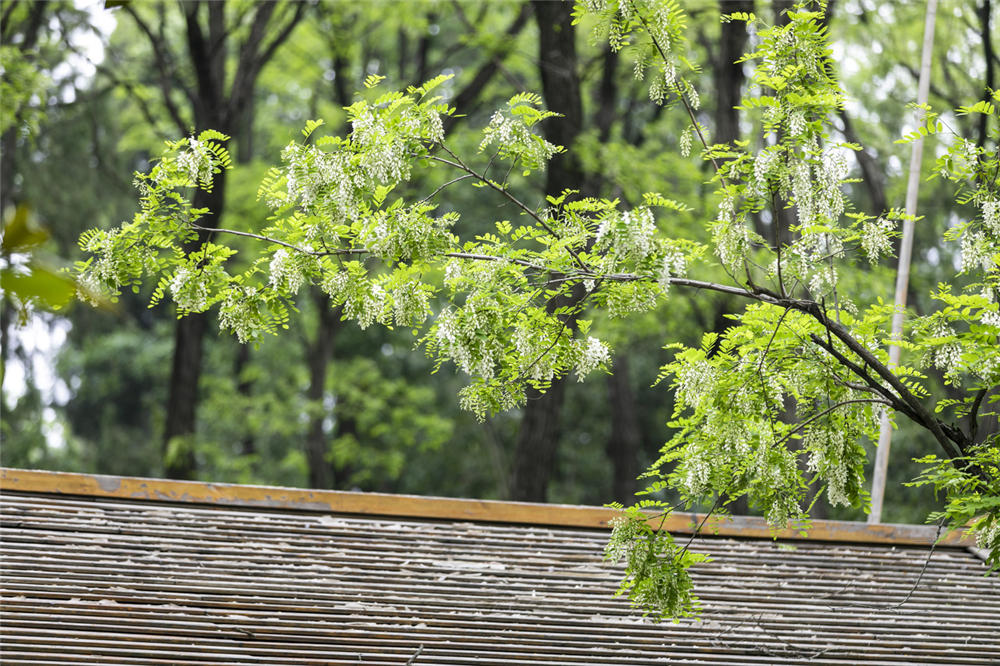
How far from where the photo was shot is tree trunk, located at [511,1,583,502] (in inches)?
448

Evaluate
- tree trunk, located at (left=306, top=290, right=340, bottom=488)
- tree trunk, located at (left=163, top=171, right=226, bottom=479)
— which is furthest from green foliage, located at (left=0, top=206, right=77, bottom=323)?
tree trunk, located at (left=306, top=290, right=340, bottom=488)

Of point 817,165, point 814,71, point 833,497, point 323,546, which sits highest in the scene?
point 814,71

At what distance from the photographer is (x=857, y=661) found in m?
5.00

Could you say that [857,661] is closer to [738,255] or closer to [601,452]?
[738,255]

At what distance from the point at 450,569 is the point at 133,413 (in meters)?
20.4

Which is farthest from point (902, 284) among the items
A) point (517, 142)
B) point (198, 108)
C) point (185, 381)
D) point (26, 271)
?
point (198, 108)

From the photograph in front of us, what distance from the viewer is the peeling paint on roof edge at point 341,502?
18.6 feet

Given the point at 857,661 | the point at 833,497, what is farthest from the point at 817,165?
the point at 857,661

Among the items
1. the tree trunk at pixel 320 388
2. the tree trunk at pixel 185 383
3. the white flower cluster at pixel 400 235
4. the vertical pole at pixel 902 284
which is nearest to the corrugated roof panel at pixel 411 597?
the vertical pole at pixel 902 284

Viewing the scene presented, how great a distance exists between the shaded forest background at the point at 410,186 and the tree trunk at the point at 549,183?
1.0 inches

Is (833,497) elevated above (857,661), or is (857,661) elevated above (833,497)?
(833,497)

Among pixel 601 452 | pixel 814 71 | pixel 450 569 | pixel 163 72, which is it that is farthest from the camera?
pixel 601 452

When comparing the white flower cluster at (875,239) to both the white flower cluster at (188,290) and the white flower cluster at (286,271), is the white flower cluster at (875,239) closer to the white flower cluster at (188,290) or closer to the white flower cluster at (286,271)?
the white flower cluster at (286,271)

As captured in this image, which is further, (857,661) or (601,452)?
(601,452)
